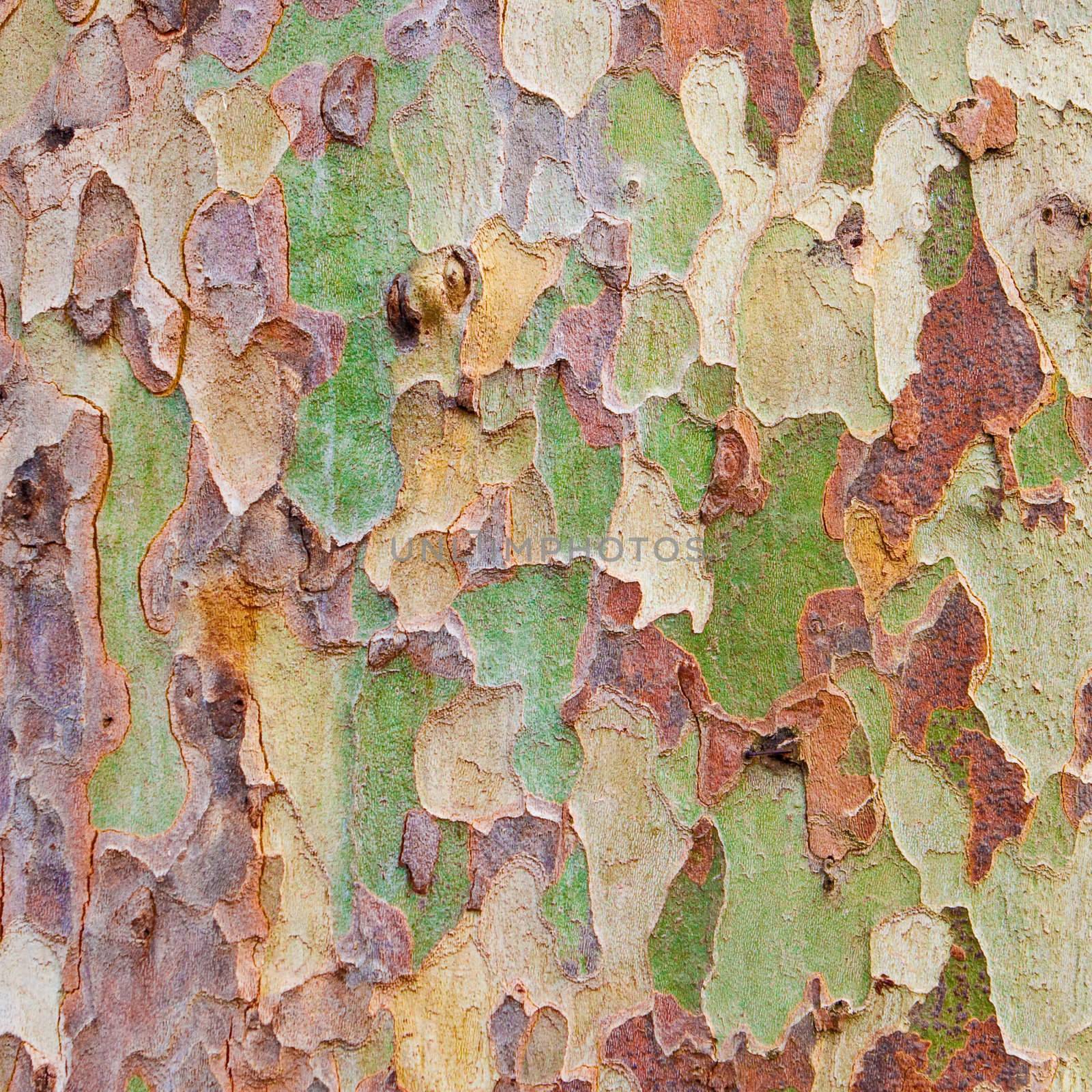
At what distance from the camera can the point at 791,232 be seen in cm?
86

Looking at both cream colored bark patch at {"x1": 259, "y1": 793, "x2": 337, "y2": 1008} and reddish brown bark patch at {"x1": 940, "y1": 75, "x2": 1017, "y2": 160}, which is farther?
reddish brown bark patch at {"x1": 940, "y1": 75, "x2": 1017, "y2": 160}

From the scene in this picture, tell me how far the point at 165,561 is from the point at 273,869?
259 mm

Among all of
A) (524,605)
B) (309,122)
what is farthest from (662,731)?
(309,122)

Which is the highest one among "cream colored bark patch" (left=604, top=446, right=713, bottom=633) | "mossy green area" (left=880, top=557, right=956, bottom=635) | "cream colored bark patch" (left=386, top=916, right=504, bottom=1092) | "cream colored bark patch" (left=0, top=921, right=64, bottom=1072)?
"cream colored bark patch" (left=604, top=446, right=713, bottom=633)

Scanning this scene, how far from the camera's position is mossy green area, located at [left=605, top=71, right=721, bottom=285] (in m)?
0.84

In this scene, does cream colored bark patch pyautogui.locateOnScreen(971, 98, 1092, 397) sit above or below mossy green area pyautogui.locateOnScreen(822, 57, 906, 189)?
below

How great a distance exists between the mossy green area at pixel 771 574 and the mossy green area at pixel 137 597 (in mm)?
416

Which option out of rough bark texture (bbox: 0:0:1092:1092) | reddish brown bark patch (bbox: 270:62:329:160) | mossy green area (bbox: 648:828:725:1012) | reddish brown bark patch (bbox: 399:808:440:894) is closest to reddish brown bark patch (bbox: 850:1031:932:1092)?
rough bark texture (bbox: 0:0:1092:1092)

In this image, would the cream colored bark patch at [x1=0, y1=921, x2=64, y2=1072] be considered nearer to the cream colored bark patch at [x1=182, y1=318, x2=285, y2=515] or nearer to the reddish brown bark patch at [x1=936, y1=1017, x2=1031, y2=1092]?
the cream colored bark patch at [x1=182, y1=318, x2=285, y2=515]

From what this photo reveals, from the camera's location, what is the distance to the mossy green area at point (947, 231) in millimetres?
863

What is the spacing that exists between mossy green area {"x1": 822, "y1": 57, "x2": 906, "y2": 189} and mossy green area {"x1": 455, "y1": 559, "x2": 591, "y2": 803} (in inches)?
16.3

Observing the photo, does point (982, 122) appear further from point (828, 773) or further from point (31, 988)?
point (31, 988)

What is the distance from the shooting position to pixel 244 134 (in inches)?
32.3

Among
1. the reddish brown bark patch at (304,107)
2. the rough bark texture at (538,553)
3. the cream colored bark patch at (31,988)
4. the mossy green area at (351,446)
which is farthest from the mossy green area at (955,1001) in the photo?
the reddish brown bark patch at (304,107)
